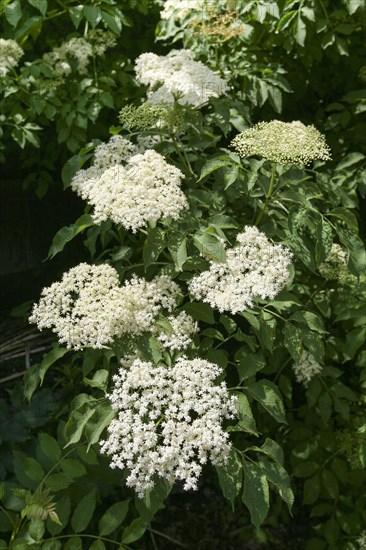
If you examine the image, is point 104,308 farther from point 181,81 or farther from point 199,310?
point 181,81

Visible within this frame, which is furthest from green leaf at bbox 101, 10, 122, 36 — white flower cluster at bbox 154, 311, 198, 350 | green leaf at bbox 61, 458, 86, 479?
green leaf at bbox 61, 458, 86, 479

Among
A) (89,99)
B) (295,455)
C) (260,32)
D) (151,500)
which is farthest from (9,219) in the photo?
(151,500)

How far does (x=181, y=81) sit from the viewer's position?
8.50 ft

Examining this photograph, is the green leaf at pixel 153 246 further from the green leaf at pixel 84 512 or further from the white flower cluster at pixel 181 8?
the white flower cluster at pixel 181 8

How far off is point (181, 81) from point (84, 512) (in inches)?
62.5

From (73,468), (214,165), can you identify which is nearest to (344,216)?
(214,165)

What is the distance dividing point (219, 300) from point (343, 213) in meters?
0.76

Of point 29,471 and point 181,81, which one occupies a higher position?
point 181,81

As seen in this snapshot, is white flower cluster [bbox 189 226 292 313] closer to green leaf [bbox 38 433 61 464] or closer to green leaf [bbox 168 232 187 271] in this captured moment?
green leaf [bbox 168 232 187 271]

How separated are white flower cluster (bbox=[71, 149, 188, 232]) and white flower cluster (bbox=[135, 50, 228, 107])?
0.44 metres

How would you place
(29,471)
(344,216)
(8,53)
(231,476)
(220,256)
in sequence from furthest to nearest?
(8,53) < (344,216) < (29,471) < (220,256) < (231,476)

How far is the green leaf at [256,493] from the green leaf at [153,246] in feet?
2.29

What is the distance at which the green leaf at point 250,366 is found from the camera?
7.27ft

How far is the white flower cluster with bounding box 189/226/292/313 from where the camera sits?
2127 mm
